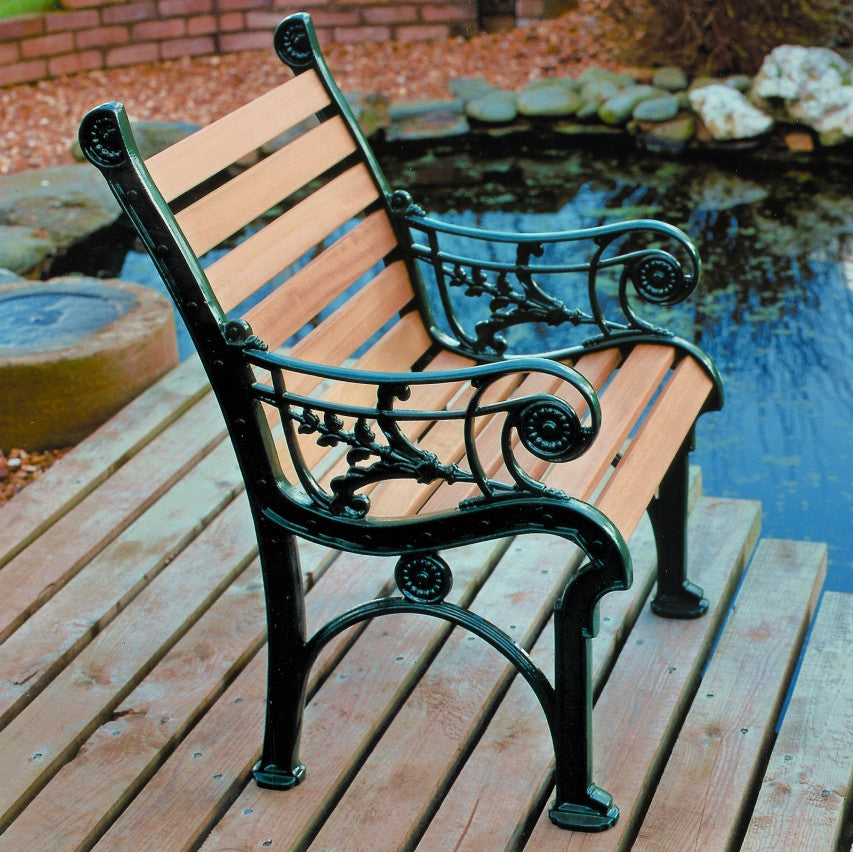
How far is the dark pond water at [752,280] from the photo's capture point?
10.7 ft

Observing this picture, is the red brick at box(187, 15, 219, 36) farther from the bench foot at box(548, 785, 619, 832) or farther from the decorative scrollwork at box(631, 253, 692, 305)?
the bench foot at box(548, 785, 619, 832)

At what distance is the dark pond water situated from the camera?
3271 mm

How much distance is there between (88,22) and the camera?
22.3 feet

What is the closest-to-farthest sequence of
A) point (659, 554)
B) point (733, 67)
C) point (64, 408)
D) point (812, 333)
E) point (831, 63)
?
point (659, 554) → point (64, 408) → point (812, 333) → point (831, 63) → point (733, 67)

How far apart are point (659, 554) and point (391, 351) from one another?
62 cm

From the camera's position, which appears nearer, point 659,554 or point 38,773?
point 38,773

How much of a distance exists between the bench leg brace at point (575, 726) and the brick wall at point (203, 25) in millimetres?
5842

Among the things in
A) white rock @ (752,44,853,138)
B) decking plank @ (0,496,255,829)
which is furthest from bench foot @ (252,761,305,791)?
white rock @ (752,44,853,138)

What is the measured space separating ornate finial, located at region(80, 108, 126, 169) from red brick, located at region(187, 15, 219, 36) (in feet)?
19.0

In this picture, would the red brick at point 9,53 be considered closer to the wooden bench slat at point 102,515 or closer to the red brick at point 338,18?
the red brick at point 338,18

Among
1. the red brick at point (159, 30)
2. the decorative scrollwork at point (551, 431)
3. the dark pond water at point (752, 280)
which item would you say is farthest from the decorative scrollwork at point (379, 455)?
the red brick at point (159, 30)

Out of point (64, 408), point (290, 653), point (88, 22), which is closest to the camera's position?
point (290, 653)

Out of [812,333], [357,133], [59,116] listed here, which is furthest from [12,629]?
[59,116]

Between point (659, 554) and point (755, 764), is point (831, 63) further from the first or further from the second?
point (755, 764)
